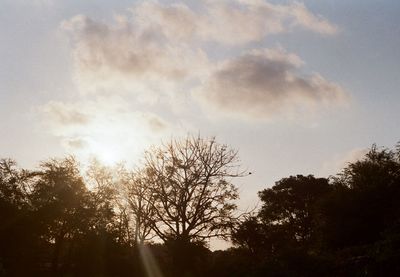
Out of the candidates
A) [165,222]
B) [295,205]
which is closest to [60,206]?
[165,222]

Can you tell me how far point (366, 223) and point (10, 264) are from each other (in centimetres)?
2703

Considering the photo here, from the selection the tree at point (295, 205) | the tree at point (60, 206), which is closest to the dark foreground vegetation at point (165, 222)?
the tree at point (60, 206)

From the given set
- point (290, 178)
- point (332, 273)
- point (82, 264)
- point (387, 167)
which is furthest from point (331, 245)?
point (290, 178)

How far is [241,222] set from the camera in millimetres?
37188

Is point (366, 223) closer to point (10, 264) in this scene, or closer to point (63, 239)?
point (10, 264)

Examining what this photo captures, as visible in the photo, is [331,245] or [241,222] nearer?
[331,245]

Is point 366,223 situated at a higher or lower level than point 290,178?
lower

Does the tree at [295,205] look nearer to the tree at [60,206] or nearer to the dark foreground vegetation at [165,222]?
the dark foreground vegetation at [165,222]

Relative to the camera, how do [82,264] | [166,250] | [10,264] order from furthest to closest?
1. [166,250]
2. [82,264]
3. [10,264]

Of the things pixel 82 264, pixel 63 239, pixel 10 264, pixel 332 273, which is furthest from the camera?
pixel 63 239

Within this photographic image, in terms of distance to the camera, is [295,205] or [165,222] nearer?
[165,222]

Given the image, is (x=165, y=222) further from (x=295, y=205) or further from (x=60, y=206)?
(x=295, y=205)

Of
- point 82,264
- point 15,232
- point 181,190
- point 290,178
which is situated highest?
point 290,178

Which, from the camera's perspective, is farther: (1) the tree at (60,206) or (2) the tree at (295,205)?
(2) the tree at (295,205)
